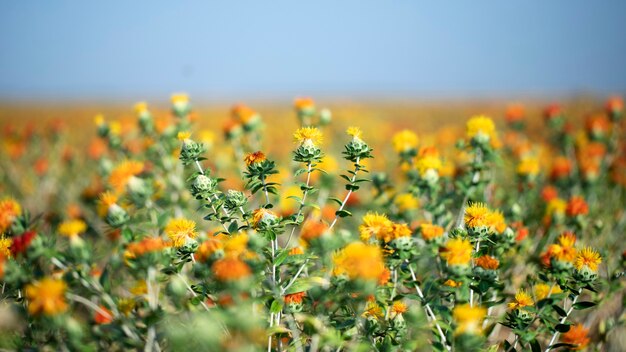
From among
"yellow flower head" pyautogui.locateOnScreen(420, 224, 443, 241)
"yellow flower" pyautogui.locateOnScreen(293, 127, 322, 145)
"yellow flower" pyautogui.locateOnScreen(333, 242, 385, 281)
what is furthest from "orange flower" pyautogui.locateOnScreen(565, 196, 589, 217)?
"yellow flower" pyautogui.locateOnScreen(333, 242, 385, 281)

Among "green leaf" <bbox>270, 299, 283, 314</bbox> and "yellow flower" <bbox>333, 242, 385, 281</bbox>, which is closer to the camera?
"yellow flower" <bbox>333, 242, 385, 281</bbox>

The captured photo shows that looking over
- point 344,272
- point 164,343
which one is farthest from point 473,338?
point 164,343

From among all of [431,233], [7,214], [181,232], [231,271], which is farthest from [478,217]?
[7,214]

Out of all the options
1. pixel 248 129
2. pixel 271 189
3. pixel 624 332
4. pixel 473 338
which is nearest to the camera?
pixel 473 338

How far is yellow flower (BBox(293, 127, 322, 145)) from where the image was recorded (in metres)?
2.10

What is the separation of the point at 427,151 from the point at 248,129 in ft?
5.80

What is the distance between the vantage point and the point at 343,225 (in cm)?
438

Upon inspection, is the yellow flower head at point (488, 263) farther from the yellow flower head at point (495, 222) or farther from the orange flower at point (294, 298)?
the orange flower at point (294, 298)

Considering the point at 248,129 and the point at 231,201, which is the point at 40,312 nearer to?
the point at 231,201

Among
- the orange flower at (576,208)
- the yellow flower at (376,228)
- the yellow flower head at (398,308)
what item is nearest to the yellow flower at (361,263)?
the yellow flower at (376,228)

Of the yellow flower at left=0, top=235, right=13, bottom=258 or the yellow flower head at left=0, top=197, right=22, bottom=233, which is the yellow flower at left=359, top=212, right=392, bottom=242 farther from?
the yellow flower head at left=0, top=197, right=22, bottom=233

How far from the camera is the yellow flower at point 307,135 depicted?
210 cm

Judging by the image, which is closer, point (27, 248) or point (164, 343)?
point (27, 248)

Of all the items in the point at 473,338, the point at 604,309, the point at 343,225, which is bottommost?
the point at 604,309
